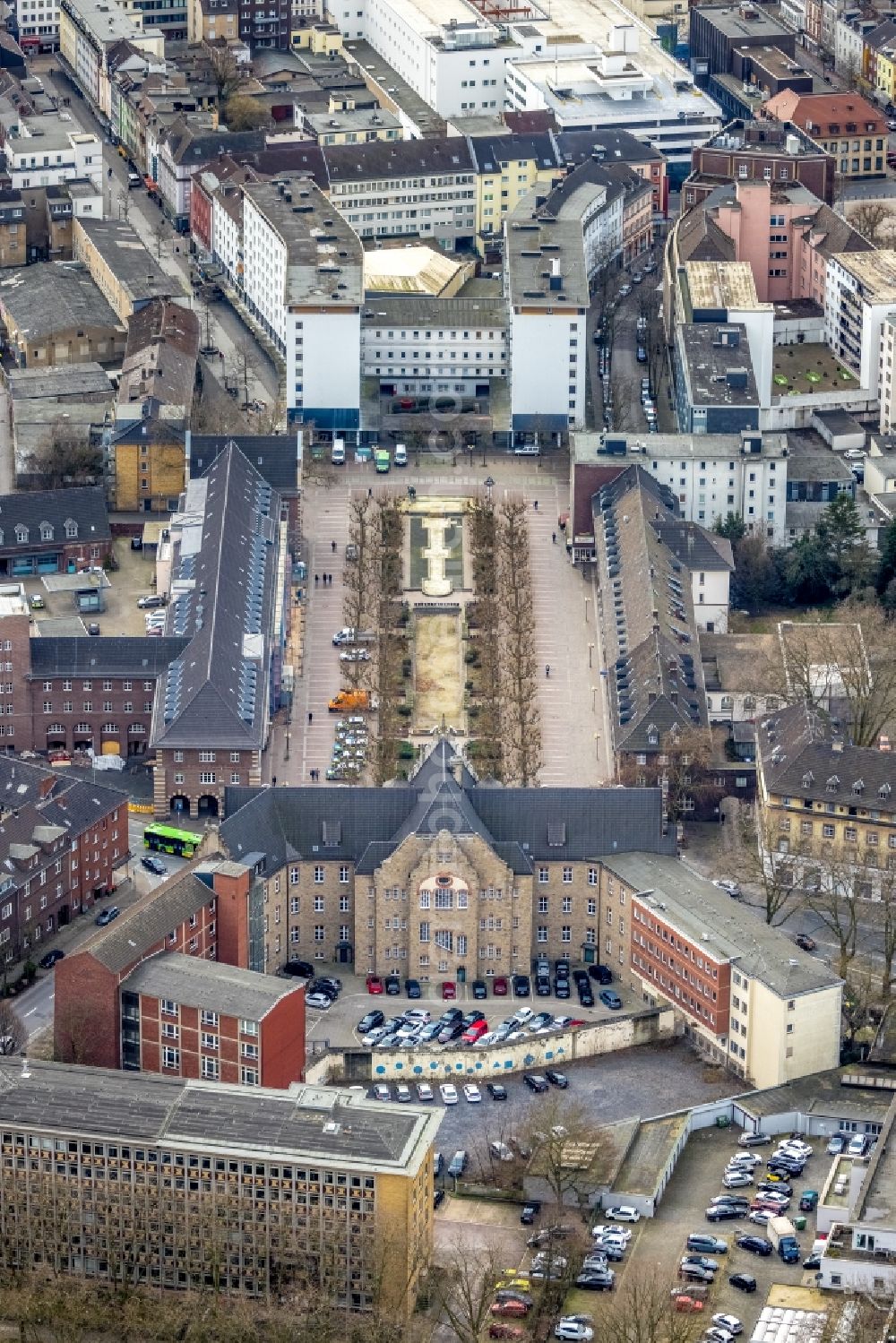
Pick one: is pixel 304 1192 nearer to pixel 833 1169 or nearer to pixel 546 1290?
pixel 546 1290

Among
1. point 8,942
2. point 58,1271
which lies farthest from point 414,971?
point 58,1271

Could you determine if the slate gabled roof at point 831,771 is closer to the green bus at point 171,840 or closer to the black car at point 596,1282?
the green bus at point 171,840

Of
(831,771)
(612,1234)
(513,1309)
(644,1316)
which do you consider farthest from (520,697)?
(644,1316)

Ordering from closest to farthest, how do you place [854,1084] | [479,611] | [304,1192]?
[304,1192] < [854,1084] < [479,611]

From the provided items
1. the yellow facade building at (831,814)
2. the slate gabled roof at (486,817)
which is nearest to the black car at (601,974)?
the slate gabled roof at (486,817)

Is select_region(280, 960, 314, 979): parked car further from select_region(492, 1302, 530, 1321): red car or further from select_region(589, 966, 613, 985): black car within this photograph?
select_region(492, 1302, 530, 1321): red car

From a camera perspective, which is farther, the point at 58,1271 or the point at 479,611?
A: the point at 479,611
